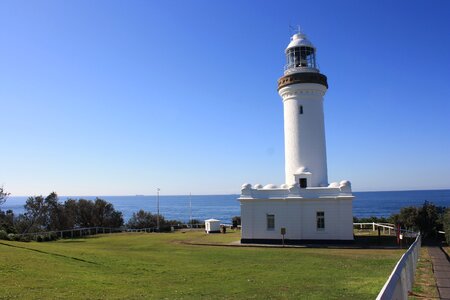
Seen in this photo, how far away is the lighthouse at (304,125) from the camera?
3088 cm

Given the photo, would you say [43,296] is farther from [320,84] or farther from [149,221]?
[149,221]

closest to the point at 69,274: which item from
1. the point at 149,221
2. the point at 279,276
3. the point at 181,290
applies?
the point at 181,290

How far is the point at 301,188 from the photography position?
2903cm

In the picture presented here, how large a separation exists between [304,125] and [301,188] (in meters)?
5.05

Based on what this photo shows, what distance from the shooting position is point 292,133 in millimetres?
31562

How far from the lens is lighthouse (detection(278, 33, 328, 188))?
101 feet

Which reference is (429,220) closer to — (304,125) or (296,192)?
(296,192)

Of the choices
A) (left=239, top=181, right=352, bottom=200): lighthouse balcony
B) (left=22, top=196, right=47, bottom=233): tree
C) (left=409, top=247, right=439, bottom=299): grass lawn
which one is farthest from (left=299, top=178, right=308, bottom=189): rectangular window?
(left=22, top=196, right=47, bottom=233): tree

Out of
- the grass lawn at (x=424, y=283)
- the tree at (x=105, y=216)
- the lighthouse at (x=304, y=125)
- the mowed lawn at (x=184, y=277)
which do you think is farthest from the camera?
the tree at (x=105, y=216)

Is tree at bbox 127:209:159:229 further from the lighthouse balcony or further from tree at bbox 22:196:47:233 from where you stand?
the lighthouse balcony

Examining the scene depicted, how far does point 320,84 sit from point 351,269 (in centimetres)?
1820

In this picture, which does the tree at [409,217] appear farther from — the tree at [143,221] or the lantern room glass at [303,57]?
the tree at [143,221]

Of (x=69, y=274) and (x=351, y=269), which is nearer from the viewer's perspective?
(x=69, y=274)

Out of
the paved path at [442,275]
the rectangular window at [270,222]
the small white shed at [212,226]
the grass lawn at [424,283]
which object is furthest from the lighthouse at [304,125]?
the grass lawn at [424,283]
